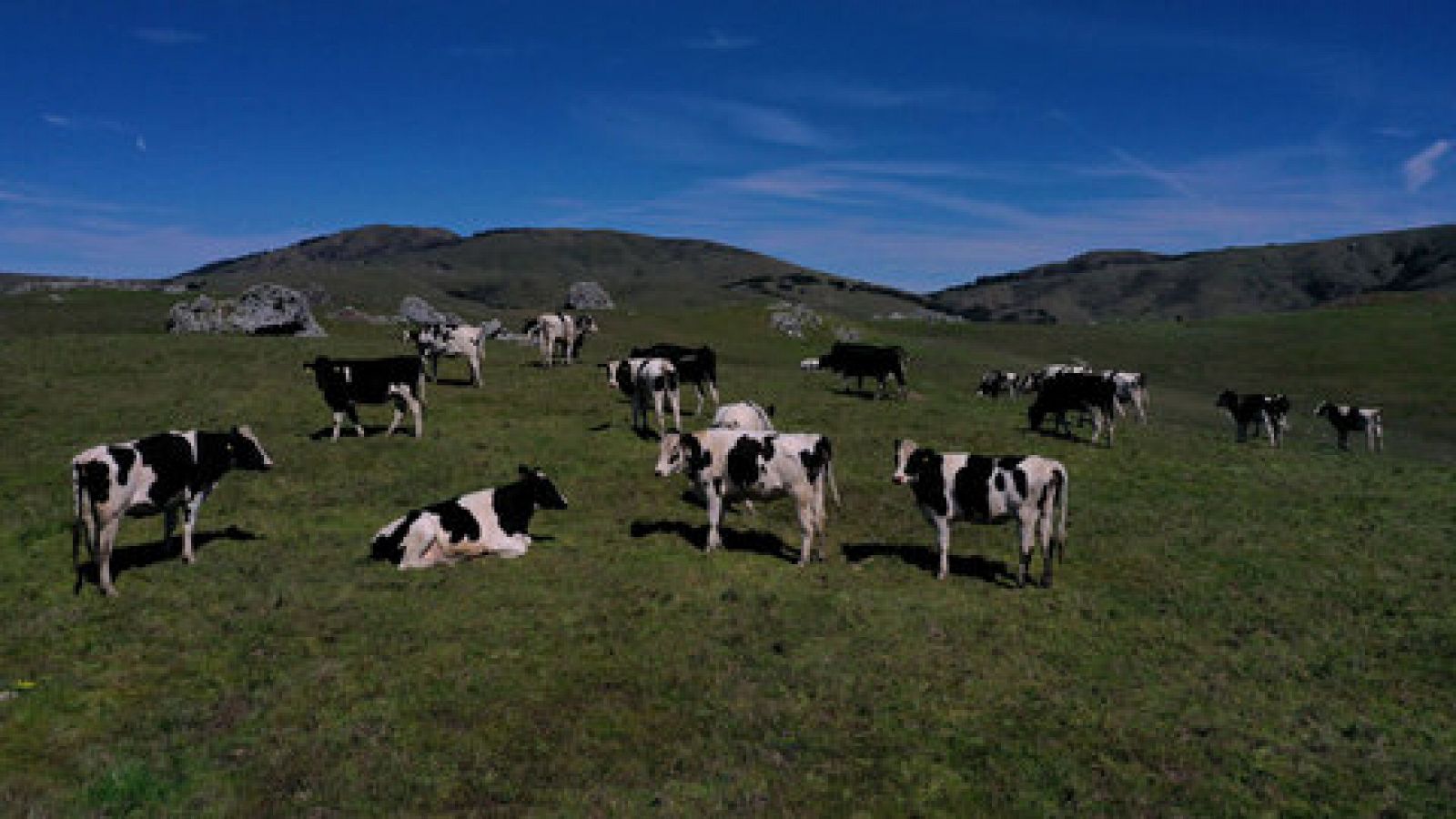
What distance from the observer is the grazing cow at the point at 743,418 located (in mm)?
19938

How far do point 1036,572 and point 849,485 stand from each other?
6.27 meters

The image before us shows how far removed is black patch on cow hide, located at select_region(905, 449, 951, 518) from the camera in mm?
14789

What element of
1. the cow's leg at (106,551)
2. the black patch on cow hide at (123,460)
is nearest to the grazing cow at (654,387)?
the black patch on cow hide at (123,460)

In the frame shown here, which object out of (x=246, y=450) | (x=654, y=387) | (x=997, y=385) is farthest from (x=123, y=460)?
(x=997, y=385)

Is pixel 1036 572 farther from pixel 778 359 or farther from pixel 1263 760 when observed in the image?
pixel 778 359

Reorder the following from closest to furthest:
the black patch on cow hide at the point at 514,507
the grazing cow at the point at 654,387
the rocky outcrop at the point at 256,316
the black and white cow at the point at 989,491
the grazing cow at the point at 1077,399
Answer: the black and white cow at the point at 989,491
the black patch on cow hide at the point at 514,507
the grazing cow at the point at 654,387
the grazing cow at the point at 1077,399
the rocky outcrop at the point at 256,316

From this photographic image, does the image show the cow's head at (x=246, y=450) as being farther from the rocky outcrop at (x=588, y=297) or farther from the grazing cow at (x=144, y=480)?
the rocky outcrop at (x=588, y=297)

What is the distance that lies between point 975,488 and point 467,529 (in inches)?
376

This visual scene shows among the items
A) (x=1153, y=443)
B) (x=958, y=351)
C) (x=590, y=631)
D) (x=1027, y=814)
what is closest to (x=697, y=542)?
(x=590, y=631)

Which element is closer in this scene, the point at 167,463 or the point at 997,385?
the point at 167,463

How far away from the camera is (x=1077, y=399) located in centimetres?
2783

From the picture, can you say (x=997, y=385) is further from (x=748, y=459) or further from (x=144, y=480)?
(x=144, y=480)

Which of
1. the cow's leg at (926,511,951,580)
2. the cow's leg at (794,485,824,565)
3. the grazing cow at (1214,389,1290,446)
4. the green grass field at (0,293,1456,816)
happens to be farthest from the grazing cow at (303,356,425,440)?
the grazing cow at (1214,389,1290,446)

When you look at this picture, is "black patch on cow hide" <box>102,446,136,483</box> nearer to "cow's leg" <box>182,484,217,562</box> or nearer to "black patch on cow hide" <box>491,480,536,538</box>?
"cow's leg" <box>182,484,217,562</box>
